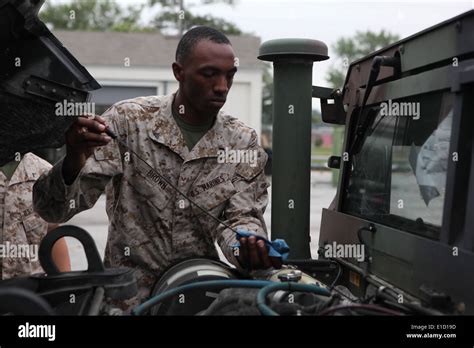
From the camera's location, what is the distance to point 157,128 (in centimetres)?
276

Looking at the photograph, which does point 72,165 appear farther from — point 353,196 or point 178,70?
point 353,196

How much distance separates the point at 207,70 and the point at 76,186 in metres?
0.69

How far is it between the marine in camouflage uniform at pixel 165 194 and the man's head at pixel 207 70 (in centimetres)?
20

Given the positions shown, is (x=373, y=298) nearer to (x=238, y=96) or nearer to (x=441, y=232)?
(x=441, y=232)

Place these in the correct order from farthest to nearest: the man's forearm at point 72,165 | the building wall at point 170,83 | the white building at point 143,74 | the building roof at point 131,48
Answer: the building roof at point 131,48 < the building wall at point 170,83 < the white building at point 143,74 < the man's forearm at point 72,165

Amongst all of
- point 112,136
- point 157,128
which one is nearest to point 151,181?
point 157,128

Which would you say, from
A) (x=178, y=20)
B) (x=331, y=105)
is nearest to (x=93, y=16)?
(x=178, y=20)

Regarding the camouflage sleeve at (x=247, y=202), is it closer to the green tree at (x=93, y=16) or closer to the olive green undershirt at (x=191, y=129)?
the olive green undershirt at (x=191, y=129)

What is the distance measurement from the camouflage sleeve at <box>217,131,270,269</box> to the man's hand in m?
0.32

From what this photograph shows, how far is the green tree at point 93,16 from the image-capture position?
115ft

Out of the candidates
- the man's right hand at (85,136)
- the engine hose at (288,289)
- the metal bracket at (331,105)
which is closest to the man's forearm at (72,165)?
the man's right hand at (85,136)

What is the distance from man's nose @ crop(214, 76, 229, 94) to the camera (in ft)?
8.41

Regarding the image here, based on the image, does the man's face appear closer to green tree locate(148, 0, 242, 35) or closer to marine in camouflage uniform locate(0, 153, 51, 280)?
marine in camouflage uniform locate(0, 153, 51, 280)

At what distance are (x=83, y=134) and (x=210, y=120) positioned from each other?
0.76m
